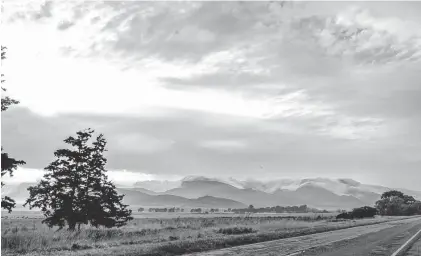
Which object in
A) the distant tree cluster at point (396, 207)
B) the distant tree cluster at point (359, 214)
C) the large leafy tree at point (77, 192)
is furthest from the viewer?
the distant tree cluster at point (396, 207)

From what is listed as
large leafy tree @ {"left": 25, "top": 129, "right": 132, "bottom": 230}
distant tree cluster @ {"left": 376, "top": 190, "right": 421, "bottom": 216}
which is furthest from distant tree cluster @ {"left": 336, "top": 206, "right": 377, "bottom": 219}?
large leafy tree @ {"left": 25, "top": 129, "right": 132, "bottom": 230}

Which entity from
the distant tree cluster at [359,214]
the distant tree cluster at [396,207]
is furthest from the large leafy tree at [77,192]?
the distant tree cluster at [396,207]

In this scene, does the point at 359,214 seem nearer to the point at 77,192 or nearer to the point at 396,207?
the point at 396,207

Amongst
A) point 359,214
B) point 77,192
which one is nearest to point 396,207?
point 359,214

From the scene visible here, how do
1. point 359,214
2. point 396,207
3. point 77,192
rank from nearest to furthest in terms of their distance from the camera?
point 77,192 → point 359,214 → point 396,207

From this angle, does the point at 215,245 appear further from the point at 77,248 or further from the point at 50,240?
the point at 50,240

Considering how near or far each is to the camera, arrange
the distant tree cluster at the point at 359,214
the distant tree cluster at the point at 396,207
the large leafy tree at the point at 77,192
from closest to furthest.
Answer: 1. the large leafy tree at the point at 77,192
2. the distant tree cluster at the point at 359,214
3. the distant tree cluster at the point at 396,207

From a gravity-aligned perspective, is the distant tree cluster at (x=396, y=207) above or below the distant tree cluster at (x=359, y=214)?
above

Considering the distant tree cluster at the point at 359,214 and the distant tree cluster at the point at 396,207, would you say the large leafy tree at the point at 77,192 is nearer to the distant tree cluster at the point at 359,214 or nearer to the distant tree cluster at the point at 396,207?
the distant tree cluster at the point at 359,214

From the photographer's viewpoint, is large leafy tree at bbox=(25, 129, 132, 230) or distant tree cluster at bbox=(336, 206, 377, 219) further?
distant tree cluster at bbox=(336, 206, 377, 219)

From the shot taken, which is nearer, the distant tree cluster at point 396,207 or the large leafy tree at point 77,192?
the large leafy tree at point 77,192

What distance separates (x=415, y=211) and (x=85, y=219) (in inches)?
5696

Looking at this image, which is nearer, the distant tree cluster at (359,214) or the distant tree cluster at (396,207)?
the distant tree cluster at (359,214)

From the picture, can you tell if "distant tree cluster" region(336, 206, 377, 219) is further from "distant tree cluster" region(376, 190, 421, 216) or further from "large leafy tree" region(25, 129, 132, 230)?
"large leafy tree" region(25, 129, 132, 230)
